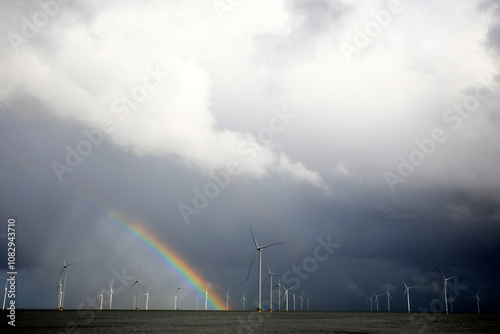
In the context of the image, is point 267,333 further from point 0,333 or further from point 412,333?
point 0,333

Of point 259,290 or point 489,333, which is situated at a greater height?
point 259,290

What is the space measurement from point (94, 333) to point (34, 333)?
40.6 feet

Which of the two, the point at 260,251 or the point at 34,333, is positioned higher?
the point at 260,251

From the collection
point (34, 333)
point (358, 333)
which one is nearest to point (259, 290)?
point (358, 333)

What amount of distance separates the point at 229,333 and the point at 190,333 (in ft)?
27.5

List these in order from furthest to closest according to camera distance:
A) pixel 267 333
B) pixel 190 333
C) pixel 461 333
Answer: pixel 461 333 < pixel 190 333 < pixel 267 333

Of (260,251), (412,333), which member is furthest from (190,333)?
(260,251)

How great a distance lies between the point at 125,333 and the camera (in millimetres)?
85250

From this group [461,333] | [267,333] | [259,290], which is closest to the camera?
[267,333]

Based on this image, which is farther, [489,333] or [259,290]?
[259,290]

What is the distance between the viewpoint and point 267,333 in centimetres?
8031

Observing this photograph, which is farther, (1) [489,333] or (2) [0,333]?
(1) [489,333]

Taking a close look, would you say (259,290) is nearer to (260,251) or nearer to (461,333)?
(260,251)

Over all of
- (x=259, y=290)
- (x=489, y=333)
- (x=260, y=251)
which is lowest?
(x=489, y=333)
